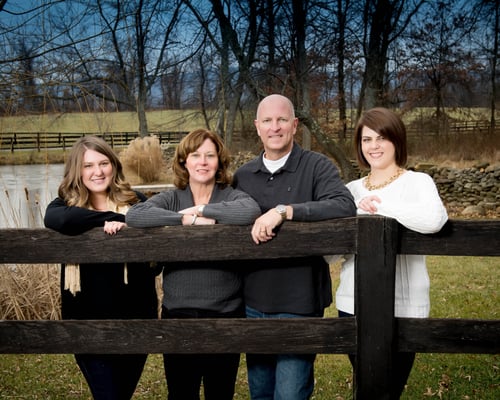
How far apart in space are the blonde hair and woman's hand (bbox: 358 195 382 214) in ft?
3.87

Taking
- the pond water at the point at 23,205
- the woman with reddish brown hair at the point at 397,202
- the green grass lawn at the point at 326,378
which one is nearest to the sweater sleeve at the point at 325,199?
the woman with reddish brown hair at the point at 397,202

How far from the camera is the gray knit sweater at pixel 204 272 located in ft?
7.21

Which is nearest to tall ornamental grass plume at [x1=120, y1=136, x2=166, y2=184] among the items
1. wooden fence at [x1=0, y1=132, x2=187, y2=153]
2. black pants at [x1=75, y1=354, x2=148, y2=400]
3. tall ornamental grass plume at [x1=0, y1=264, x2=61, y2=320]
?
wooden fence at [x1=0, y1=132, x2=187, y2=153]

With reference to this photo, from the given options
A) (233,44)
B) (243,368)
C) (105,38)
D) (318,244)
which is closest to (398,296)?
(318,244)

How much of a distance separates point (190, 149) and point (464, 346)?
5.05 feet

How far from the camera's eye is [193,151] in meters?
2.52

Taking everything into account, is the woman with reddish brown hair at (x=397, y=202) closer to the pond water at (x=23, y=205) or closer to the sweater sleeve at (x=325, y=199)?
the sweater sleeve at (x=325, y=199)

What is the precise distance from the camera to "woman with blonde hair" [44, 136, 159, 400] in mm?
2404

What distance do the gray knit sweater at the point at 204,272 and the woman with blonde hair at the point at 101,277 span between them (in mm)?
171

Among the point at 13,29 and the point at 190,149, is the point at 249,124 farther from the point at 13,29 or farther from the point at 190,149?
the point at 190,149

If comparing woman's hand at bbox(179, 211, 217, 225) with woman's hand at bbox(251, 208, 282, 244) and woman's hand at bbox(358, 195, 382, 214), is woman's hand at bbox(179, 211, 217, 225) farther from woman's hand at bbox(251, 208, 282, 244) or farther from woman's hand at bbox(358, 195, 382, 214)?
woman's hand at bbox(358, 195, 382, 214)

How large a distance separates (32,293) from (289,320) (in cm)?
407

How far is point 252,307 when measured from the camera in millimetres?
2473

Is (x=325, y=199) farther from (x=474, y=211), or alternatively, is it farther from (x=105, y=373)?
(x=474, y=211)
